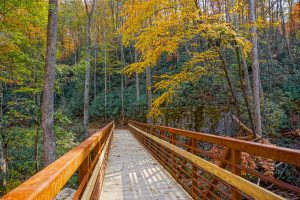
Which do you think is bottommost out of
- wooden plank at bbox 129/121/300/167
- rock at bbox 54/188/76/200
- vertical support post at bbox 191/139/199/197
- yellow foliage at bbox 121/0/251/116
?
rock at bbox 54/188/76/200

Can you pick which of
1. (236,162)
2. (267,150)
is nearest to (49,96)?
(236,162)

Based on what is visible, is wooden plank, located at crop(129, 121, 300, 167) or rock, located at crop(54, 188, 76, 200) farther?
rock, located at crop(54, 188, 76, 200)

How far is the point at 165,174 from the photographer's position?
6.51 meters

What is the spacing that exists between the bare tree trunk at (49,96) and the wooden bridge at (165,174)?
9.01ft

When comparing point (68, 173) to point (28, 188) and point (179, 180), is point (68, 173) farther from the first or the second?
point (179, 180)

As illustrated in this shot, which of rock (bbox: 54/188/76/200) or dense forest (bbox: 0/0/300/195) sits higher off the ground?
dense forest (bbox: 0/0/300/195)

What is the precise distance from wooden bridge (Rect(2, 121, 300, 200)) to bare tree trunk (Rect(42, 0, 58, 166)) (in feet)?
9.01

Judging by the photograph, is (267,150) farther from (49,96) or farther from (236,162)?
(49,96)

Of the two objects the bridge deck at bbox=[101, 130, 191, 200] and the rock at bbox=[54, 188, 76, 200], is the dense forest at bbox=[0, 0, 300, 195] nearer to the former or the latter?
the bridge deck at bbox=[101, 130, 191, 200]

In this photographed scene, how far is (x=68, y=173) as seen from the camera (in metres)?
1.70

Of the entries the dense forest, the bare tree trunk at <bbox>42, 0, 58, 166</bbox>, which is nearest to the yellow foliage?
the dense forest

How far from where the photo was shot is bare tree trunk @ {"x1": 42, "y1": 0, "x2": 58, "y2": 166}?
387 inches

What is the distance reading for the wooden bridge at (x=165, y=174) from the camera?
59.3 inches

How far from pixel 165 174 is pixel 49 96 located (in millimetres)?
6148
